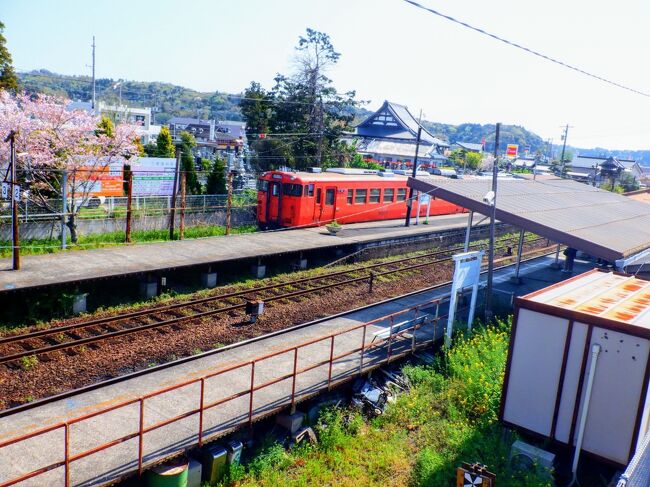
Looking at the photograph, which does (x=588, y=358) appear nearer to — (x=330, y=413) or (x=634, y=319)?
(x=634, y=319)

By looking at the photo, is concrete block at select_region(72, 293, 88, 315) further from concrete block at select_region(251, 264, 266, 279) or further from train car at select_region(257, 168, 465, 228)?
train car at select_region(257, 168, 465, 228)

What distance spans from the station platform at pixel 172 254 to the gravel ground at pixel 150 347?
133 centimetres

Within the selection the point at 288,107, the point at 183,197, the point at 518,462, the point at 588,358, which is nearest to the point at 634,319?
the point at 588,358

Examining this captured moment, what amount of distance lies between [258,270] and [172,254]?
288 cm

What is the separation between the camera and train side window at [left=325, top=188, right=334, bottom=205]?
86.5 ft

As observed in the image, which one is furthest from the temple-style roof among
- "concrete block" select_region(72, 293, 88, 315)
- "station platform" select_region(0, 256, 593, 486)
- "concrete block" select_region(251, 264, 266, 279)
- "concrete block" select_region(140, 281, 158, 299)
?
"station platform" select_region(0, 256, 593, 486)

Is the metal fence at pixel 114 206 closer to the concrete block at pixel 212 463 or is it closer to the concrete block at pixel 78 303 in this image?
the concrete block at pixel 78 303

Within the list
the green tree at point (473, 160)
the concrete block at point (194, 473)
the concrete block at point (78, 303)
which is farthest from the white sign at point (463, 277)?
the green tree at point (473, 160)

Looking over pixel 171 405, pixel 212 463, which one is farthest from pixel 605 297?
pixel 171 405

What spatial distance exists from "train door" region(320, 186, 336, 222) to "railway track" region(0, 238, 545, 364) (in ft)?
17.7

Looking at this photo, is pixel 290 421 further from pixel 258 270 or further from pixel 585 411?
pixel 258 270

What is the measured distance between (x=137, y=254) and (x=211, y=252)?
2.39 m

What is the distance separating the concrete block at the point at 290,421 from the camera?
9.98 meters

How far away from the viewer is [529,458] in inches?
378
